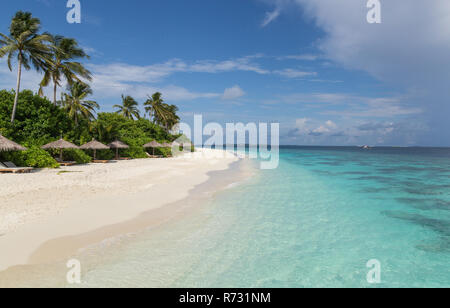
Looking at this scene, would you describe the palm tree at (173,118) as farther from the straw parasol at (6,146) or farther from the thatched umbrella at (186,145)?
the straw parasol at (6,146)

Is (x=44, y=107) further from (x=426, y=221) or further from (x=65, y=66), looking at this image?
(x=426, y=221)

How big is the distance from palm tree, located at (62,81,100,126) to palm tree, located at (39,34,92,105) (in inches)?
105

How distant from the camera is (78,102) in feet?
83.1

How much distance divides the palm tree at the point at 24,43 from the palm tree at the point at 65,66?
5.51ft

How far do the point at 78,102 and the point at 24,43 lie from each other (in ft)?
26.8

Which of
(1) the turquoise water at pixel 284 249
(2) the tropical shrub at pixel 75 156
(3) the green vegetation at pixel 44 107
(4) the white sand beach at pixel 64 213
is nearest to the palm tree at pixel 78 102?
(3) the green vegetation at pixel 44 107

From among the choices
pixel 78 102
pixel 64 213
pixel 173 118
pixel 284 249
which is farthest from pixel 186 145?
pixel 284 249

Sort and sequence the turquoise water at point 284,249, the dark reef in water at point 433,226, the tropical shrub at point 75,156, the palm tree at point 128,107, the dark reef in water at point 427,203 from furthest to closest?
the palm tree at point 128,107 → the tropical shrub at point 75,156 → the dark reef in water at point 427,203 → the dark reef in water at point 433,226 → the turquoise water at point 284,249

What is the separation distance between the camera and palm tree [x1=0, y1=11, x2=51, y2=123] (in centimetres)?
1728

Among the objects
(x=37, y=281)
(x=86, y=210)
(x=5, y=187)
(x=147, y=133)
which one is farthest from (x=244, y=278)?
(x=147, y=133)

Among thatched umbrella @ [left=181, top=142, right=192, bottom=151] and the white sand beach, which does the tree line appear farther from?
thatched umbrella @ [left=181, top=142, right=192, bottom=151]

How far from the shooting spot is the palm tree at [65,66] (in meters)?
21.3

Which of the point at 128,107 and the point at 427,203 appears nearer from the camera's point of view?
the point at 427,203
